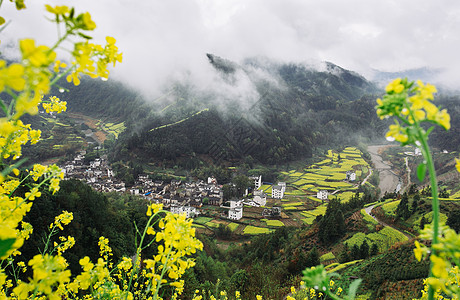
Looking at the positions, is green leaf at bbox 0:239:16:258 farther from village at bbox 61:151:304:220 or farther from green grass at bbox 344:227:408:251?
village at bbox 61:151:304:220

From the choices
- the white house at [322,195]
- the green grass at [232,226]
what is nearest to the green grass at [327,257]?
the green grass at [232,226]

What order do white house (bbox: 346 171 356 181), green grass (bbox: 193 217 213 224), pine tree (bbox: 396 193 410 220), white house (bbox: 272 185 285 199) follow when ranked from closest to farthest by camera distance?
1. pine tree (bbox: 396 193 410 220)
2. green grass (bbox: 193 217 213 224)
3. white house (bbox: 272 185 285 199)
4. white house (bbox: 346 171 356 181)

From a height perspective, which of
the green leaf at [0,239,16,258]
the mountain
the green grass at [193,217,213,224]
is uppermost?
the mountain

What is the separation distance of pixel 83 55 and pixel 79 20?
0.63 feet

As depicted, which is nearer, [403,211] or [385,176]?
[403,211]

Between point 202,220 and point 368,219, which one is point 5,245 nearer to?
point 368,219

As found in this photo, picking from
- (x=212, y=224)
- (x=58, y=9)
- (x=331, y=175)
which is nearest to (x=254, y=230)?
(x=212, y=224)

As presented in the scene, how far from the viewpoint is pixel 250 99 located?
129125 mm

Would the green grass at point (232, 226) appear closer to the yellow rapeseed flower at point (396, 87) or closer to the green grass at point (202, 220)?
the green grass at point (202, 220)

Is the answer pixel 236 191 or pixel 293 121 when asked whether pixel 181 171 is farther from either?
pixel 293 121

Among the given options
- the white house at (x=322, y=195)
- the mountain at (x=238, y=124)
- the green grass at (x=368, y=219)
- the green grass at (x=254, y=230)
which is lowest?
the green grass at (x=254, y=230)

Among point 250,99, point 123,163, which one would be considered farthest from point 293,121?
point 123,163

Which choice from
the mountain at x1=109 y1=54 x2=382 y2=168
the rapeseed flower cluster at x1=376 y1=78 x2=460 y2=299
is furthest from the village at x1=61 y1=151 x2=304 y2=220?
the rapeseed flower cluster at x1=376 y1=78 x2=460 y2=299

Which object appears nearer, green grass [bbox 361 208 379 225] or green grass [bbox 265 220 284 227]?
green grass [bbox 361 208 379 225]
